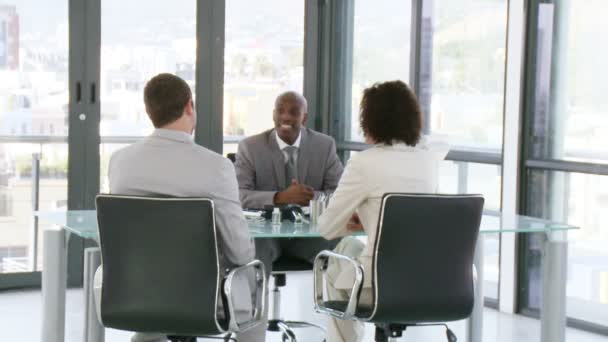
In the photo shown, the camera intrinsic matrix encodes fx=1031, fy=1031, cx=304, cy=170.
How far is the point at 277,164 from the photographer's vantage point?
5227 millimetres

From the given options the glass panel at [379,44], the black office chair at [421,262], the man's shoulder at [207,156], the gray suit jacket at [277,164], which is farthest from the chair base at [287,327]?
the glass panel at [379,44]

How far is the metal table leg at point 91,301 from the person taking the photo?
3.93 metres

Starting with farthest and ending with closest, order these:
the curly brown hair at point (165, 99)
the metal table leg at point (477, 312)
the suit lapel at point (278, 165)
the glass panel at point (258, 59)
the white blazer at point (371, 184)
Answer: the glass panel at point (258, 59)
the suit lapel at point (278, 165)
the metal table leg at point (477, 312)
the white blazer at point (371, 184)
the curly brown hair at point (165, 99)

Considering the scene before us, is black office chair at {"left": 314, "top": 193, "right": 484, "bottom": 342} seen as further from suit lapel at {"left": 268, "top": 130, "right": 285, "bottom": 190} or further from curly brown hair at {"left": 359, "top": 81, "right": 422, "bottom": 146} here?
suit lapel at {"left": 268, "top": 130, "right": 285, "bottom": 190}

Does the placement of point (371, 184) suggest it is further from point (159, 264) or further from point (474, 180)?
point (474, 180)

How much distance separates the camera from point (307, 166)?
17.2 ft

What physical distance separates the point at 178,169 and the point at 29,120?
11.9 feet

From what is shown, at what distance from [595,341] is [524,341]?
16.5 inches

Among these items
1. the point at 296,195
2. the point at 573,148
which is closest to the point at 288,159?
the point at 296,195

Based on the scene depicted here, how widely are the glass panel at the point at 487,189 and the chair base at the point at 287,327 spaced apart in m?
1.43

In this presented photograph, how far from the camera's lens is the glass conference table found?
3.94 meters

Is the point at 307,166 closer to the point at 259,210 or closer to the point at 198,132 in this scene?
the point at 259,210

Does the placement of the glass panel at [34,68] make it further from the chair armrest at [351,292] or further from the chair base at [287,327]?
the chair armrest at [351,292]

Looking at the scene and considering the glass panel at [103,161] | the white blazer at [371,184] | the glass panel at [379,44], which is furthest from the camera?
the glass panel at [379,44]
